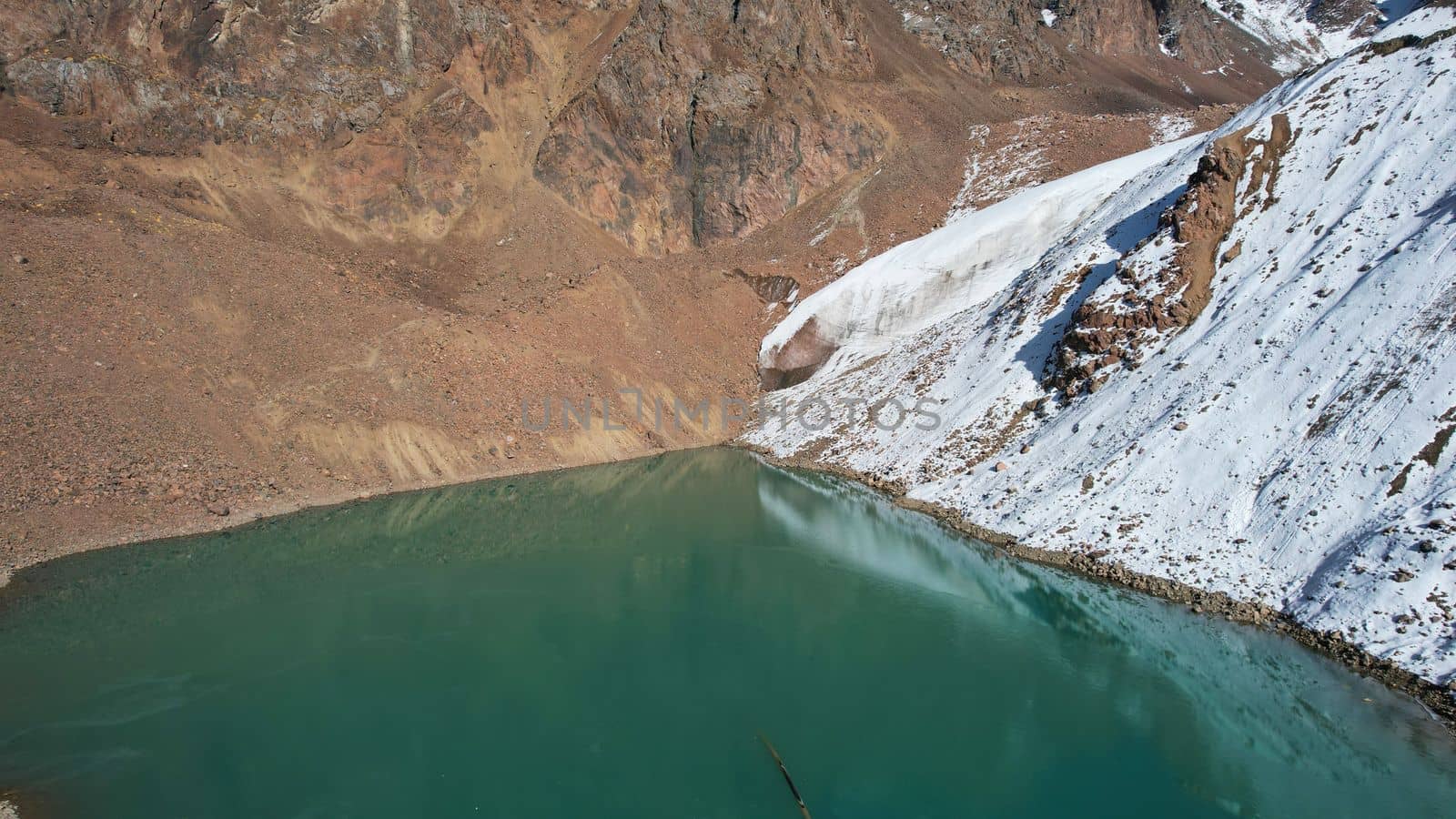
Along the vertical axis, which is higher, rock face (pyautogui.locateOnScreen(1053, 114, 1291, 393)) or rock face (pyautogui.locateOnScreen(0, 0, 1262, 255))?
rock face (pyautogui.locateOnScreen(0, 0, 1262, 255))

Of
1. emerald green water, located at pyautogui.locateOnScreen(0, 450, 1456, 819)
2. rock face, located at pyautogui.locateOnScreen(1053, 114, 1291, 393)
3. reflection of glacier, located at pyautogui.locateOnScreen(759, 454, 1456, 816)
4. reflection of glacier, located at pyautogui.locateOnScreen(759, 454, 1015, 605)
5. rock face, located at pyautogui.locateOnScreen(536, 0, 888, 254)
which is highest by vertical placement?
rock face, located at pyautogui.locateOnScreen(536, 0, 888, 254)

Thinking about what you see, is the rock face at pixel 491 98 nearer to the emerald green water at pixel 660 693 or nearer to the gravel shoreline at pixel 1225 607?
the emerald green water at pixel 660 693

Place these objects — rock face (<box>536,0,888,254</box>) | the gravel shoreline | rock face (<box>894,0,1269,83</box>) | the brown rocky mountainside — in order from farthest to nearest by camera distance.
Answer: rock face (<box>894,0,1269,83</box>)
rock face (<box>536,0,888,254</box>)
the brown rocky mountainside
the gravel shoreline

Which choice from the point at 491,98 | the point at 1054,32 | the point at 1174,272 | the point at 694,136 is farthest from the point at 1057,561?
A: the point at 1054,32

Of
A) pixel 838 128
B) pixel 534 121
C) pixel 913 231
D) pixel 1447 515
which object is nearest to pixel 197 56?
pixel 534 121

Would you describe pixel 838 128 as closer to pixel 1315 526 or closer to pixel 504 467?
pixel 504 467

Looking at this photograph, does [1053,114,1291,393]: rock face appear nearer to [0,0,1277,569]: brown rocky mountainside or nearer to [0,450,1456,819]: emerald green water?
[0,450,1456,819]: emerald green water

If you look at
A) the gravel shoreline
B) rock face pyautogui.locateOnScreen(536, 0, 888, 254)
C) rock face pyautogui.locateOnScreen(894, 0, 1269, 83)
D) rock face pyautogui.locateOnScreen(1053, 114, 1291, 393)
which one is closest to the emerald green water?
the gravel shoreline

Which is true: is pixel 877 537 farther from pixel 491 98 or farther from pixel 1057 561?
pixel 491 98
